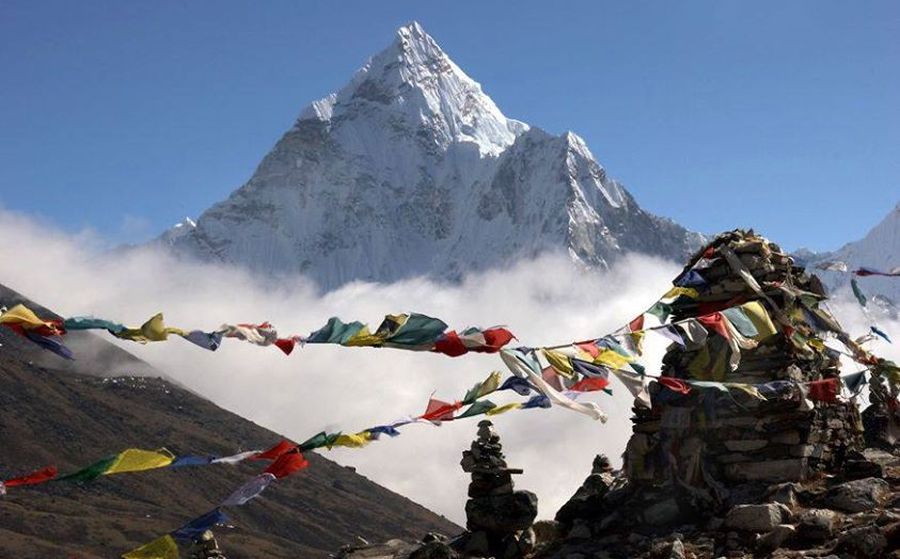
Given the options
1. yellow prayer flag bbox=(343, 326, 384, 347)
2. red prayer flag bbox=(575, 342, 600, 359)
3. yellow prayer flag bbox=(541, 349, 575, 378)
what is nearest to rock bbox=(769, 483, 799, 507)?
red prayer flag bbox=(575, 342, 600, 359)

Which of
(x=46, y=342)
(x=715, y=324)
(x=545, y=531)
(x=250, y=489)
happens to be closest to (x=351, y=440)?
(x=250, y=489)

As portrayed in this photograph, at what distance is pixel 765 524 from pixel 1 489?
10459 mm

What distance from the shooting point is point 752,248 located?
18.5 metres

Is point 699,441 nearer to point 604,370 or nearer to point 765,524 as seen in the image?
point 765,524

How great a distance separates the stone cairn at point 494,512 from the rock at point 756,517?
3.63 meters

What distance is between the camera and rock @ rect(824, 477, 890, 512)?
15.1 meters

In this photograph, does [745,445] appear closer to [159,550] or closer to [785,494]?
[785,494]

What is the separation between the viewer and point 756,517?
1485cm

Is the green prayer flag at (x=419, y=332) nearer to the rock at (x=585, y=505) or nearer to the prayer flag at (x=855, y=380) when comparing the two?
the rock at (x=585, y=505)

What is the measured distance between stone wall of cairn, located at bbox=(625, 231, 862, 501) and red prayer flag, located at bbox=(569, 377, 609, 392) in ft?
11.4

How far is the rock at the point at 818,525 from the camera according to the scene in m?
13.8

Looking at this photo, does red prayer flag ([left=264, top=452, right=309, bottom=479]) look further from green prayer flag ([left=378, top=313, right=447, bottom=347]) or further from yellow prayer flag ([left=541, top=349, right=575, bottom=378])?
yellow prayer flag ([left=541, top=349, right=575, bottom=378])

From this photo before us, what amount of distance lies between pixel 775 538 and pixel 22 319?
34.3 feet

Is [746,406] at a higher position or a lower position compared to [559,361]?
higher
